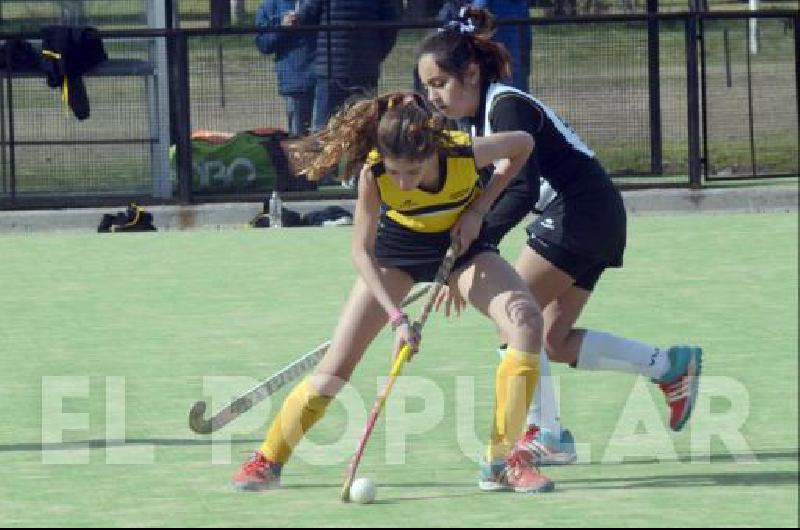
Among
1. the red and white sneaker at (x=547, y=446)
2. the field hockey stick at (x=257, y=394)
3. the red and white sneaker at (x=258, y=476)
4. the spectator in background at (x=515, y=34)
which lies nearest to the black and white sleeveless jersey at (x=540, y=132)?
the field hockey stick at (x=257, y=394)

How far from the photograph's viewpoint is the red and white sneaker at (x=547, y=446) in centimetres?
770

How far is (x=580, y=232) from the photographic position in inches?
304

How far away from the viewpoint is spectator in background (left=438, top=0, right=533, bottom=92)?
54.6 feet

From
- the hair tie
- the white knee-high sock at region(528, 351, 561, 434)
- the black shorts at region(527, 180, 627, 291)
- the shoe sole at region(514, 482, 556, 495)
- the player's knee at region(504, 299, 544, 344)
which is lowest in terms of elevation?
the shoe sole at region(514, 482, 556, 495)

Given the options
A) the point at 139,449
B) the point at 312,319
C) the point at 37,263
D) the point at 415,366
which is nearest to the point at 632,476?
the point at 139,449

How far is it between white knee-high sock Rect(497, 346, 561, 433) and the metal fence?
29.8 feet

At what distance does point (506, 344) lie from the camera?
7598mm

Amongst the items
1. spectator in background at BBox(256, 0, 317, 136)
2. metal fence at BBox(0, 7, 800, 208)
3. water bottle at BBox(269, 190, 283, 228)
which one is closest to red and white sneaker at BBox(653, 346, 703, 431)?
water bottle at BBox(269, 190, 283, 228)

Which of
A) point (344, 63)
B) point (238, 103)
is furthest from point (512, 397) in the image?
point (238, 103)

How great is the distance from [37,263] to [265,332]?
3.56m

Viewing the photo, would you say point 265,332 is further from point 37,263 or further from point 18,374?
point 37,263

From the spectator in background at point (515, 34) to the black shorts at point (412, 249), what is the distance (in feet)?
30.0

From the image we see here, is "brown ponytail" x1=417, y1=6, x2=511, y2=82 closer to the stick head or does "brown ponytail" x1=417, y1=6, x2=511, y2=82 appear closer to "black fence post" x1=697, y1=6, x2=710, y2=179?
the stick head

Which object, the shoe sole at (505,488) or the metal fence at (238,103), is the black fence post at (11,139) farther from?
the shoe sole at (505,488)
